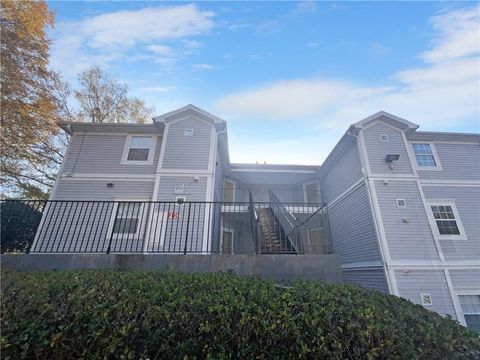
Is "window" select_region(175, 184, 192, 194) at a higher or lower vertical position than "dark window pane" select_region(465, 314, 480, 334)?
higher

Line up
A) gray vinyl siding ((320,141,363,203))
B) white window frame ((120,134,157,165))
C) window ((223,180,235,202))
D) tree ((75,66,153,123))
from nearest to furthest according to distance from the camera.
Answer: white window frame ((120,134,157,165)), gray vinyl siding ((320,141,363,203)), window ((223,180,235,202)), tree ((75,66,153,123))

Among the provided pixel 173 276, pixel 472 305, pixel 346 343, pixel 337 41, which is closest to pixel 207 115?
pixel 337 41

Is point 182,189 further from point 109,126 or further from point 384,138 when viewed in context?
point 384,138

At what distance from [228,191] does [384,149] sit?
7788 mm

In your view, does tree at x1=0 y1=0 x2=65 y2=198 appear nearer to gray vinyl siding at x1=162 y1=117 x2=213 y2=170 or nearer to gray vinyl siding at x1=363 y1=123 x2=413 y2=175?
gray vinyl siding at x1=162 y1=117 x2=213 y2=170

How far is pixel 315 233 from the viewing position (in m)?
10.9

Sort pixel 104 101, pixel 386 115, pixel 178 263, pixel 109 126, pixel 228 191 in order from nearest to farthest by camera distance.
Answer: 1. pixel 178 263
2. pixel 386 115
3. pixel 109 126
4. pixel 228 191
5. pixel 104 101

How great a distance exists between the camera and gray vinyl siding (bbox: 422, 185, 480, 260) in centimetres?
727

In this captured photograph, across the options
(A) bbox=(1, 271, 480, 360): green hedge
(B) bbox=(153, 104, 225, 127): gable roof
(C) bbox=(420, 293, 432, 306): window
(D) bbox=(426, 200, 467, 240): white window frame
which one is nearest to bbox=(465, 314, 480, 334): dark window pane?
(C) bbox=(420, 293, 432, 306): window

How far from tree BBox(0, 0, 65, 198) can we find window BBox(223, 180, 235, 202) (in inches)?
380

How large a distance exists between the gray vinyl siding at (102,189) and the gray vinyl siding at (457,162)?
36.7 feet

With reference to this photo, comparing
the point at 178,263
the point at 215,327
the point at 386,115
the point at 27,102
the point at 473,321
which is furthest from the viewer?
the point at 27,102

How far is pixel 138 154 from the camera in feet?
28.4

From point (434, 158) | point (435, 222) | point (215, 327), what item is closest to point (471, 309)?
point (435, 222)
